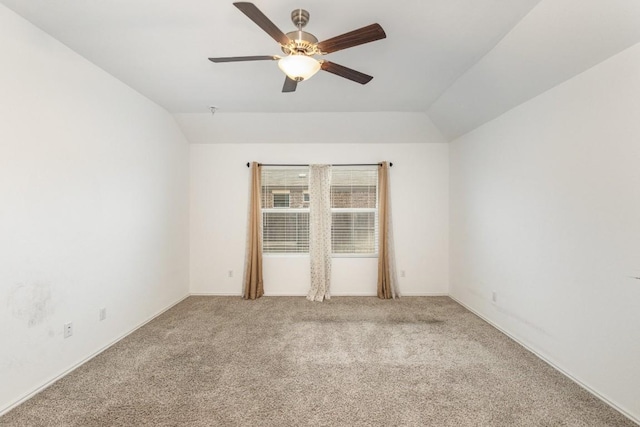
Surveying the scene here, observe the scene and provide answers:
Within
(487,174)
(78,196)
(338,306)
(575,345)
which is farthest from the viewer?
(338,306)

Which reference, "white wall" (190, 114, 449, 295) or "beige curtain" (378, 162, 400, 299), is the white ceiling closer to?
"white wall" (190, 114, 449, 295)

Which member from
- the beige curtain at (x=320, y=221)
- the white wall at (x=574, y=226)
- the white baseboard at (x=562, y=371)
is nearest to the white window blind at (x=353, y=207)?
the beige curtain at (x=320, y=221)

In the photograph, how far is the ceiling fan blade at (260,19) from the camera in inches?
55.6

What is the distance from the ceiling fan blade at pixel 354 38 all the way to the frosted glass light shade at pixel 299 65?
0.33ft

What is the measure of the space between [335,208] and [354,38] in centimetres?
316

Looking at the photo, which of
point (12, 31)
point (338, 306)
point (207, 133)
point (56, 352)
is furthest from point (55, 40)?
point (338, 306)

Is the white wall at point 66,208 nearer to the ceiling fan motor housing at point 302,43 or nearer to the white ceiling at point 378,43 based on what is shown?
the white ceiling at point 378,43

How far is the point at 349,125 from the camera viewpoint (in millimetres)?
4234

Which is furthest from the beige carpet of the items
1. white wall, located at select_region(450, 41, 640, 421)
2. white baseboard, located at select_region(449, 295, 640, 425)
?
white wall, located at select_region(450, 41, 640, 421)

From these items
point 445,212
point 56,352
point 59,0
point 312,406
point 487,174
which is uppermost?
point 59,0

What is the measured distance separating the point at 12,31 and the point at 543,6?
3576mm

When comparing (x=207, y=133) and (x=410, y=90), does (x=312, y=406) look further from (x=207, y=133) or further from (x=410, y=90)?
(x=207, y=133)

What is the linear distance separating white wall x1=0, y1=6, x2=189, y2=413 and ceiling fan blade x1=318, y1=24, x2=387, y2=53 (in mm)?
2166

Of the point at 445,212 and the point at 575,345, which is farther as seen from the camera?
the point at 445,212
